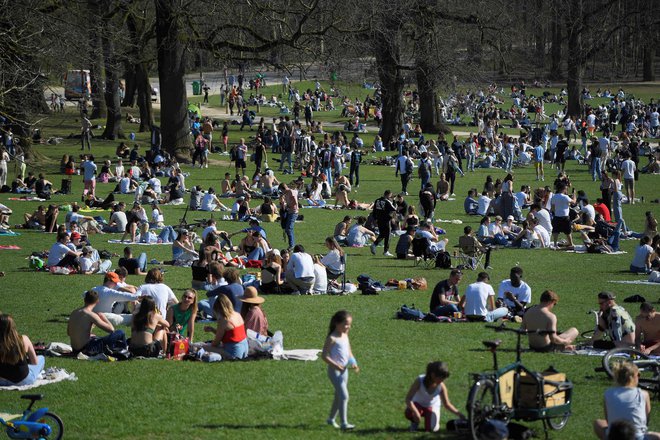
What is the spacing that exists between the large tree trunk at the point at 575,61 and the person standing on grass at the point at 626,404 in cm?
5473

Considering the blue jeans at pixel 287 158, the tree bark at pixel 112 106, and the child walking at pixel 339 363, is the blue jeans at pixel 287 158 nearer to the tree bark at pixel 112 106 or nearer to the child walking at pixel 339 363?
the tree bark at pixel 112 106

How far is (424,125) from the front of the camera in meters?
59.3

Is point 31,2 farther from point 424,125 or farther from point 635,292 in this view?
point 424,125

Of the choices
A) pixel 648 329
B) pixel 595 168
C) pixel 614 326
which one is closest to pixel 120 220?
pixel 614 326

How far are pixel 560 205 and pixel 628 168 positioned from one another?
26.7 ft

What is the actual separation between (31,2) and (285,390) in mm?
15162

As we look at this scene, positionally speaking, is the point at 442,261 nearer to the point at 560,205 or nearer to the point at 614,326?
the point at 560,205

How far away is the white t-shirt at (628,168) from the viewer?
1364 inches

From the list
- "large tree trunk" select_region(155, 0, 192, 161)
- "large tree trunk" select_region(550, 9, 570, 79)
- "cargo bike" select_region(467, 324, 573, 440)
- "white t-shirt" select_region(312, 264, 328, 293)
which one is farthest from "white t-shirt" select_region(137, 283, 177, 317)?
"large tree trunk" select_region(550, 9, 570, 79)

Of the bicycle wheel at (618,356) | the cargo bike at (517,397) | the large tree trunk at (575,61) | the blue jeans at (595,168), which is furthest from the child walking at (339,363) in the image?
the large tree trunk at (575,61)

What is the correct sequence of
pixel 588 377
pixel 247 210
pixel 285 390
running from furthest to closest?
pixel 247 210 < pixel 588 377 < pixel 285 390

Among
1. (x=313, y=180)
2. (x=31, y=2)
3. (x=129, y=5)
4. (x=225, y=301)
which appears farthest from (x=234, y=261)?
(x=129, y=5)

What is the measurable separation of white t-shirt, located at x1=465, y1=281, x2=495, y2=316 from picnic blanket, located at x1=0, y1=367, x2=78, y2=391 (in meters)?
6.86

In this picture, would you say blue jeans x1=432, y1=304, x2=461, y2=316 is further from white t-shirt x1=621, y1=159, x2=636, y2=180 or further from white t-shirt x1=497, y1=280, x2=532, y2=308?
white t-shirt x1=621, y1=159, x2=636, y2=180
